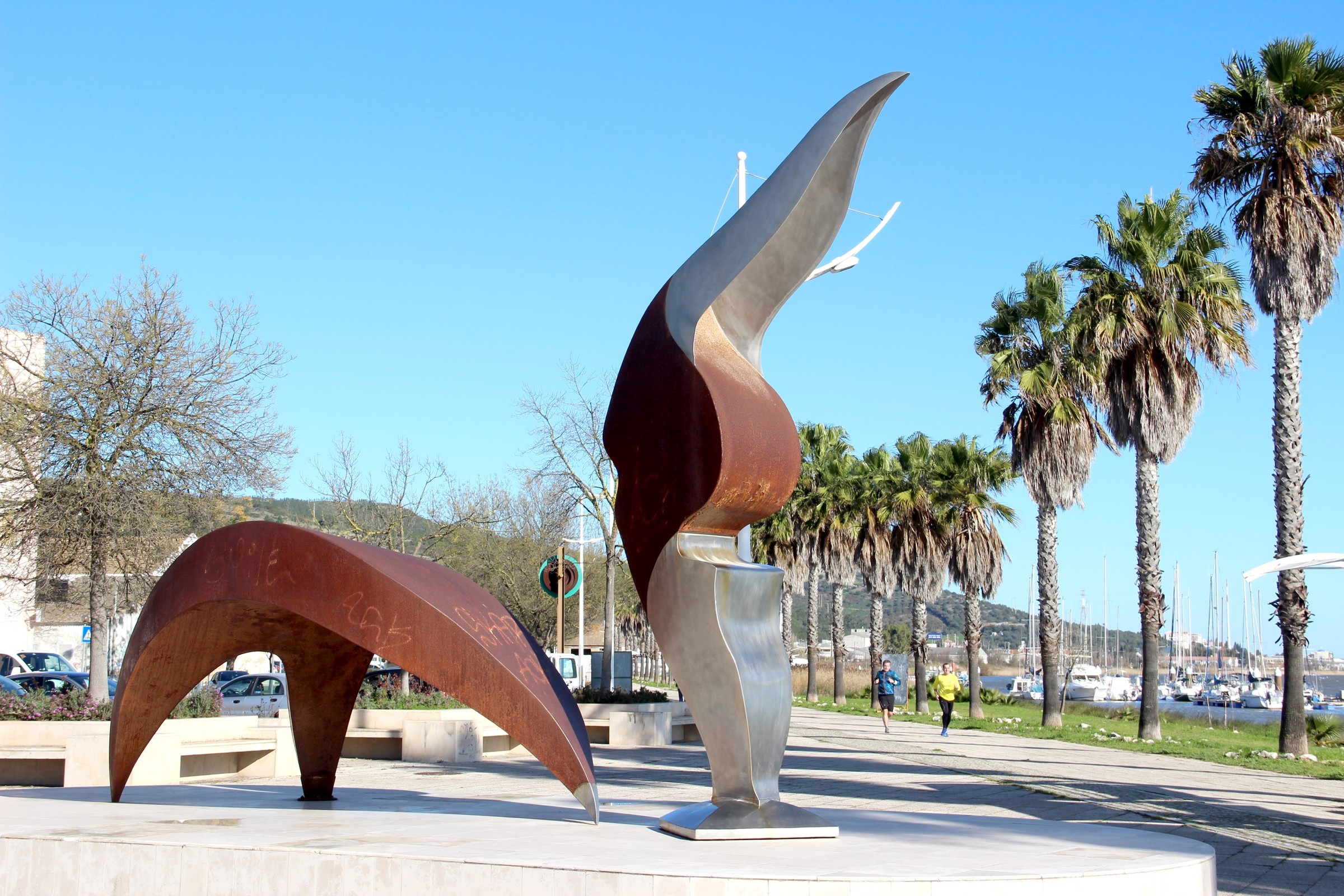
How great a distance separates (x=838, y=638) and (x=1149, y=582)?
65.0 ft

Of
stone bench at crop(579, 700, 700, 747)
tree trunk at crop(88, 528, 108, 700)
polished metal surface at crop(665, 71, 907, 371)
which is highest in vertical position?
polished metal surface at crop(665, 71, 907, 371)

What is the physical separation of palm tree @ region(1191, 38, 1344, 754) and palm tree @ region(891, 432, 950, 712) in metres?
19.0

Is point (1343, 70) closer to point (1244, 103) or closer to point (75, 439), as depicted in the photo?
point (1244, 103)

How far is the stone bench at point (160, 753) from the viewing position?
14.3 m

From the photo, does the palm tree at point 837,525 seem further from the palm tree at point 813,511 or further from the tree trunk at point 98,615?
the tree trunk at point 98,615

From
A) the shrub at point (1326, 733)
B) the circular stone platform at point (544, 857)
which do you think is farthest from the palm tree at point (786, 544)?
the circular stone platform at point (544, 857)

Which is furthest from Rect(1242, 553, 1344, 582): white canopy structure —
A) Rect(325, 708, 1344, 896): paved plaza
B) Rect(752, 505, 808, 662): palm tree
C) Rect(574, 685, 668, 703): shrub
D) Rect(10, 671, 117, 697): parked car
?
Rect(752, 505, 808, 662): palm tree

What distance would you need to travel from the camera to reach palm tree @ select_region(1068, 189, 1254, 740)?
25891mm

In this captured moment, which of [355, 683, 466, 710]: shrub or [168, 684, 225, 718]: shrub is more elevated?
[168, 684, 225, 718]: shrub

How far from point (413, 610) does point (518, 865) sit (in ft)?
8.05

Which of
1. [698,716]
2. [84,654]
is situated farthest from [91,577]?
[84,654]

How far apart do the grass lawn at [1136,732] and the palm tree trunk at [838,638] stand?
969mm

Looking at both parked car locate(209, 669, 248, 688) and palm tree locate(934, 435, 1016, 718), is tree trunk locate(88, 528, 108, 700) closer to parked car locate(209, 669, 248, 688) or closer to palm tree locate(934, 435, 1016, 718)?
parked car locate(209, 669, 248, 688)

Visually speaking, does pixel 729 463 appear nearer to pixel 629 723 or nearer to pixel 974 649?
pixel 629 723
